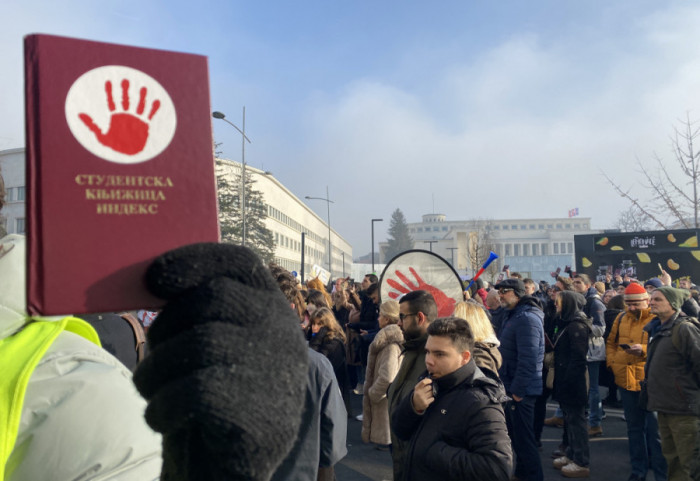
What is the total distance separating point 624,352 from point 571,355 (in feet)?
2.27

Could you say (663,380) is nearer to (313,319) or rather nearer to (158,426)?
(313,319)

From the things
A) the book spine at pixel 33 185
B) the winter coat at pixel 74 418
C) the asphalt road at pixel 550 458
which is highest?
the book spine at pixel 33 185

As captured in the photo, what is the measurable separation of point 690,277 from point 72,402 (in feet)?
52.6

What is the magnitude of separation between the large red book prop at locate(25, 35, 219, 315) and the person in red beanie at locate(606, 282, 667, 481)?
19.7 feet

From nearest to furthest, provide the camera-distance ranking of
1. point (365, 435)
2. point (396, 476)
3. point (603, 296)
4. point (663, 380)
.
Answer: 1. point (396, 476)
2. point (663, 380)
3. point (365, 435)
4. point (603, 296)

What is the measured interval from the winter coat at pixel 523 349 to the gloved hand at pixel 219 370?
515 centimetres

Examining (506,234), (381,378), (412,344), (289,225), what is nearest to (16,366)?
(412,344)

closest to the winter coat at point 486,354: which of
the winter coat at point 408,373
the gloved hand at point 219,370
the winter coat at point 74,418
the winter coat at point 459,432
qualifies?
the winter coat at point 408,373

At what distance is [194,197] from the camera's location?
34.1 inches

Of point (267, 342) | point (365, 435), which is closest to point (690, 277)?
point (365, 435)

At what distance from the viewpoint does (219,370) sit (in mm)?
781

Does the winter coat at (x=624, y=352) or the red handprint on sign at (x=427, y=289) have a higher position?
the red handprint on sign at (x=427, y=289)

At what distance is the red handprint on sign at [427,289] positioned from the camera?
5.87m

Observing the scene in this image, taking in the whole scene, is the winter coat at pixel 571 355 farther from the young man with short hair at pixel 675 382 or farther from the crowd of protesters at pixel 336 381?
the young man with short hair at pixel 675 382
